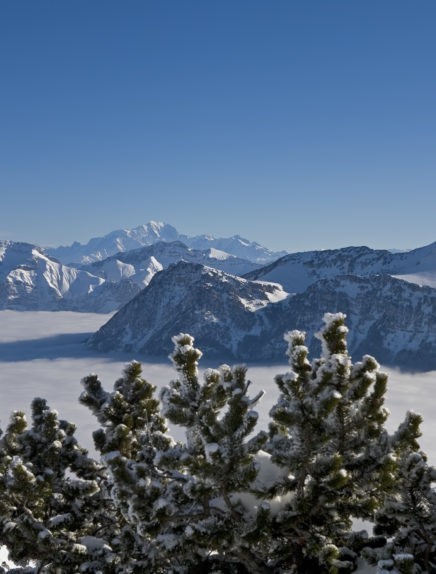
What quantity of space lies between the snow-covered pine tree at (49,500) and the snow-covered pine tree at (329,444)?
5377mm

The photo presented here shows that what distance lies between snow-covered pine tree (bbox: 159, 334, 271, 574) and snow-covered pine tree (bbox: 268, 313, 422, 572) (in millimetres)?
570

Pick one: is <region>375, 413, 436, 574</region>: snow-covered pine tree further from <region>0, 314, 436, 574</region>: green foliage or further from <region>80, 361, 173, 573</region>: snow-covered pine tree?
<region>80, 361, 173, 573</region>: snow-covered pine tree

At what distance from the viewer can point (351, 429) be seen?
10180 millimetres

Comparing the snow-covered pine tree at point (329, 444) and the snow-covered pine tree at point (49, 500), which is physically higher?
the snow-covered pine tree at point (329, 444)

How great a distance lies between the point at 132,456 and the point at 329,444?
6.46 meters

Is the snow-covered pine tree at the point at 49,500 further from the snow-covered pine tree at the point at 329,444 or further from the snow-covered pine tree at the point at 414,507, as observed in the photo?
the snow-covered pine tree at the point at 414,507

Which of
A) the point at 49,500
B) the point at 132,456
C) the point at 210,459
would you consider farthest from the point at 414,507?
the point at 49,500

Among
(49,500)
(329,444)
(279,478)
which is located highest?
(329,444)

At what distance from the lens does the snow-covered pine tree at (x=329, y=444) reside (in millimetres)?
9211

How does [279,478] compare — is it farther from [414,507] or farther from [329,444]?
[414,507]

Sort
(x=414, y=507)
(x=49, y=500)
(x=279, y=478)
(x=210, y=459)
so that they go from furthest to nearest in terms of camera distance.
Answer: (x=49, y=500)
(x=414, y=507)
(x=279, y=478)
(x=210, y=459)

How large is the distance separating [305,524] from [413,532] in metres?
2.49

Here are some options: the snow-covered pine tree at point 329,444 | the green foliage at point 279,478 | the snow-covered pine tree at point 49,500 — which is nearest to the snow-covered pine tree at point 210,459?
the green foliage at point 279,478

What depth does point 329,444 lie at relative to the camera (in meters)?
10.5
